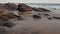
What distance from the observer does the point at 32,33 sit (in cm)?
778

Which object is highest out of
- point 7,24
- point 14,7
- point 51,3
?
point 7,24

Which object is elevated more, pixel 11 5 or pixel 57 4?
pixel 11 5

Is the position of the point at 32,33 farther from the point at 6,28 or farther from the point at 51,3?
the point at 51,3

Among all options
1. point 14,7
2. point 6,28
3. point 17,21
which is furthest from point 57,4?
point 6,28

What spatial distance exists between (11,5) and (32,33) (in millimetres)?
10598

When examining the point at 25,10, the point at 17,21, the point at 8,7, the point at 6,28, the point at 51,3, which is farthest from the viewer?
the point at 51,3

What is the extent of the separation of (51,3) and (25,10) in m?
15.6

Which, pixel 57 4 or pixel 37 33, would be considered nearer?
pixel 37 33

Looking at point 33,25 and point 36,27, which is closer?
point 36,27

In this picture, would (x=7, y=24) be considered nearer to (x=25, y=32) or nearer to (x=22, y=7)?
(x=25, y=32)

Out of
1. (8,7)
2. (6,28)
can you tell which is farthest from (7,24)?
(8,7)

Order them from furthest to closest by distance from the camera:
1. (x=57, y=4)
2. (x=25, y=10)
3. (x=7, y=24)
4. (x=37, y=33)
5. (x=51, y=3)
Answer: (x=51, y=3) → (x=57, y=4) → (x=25, y=10) → (x=7, y=24) → (x=37, y=33)

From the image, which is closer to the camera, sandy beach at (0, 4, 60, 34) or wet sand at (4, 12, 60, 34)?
sandy beach at (0, 4, 60, 34)

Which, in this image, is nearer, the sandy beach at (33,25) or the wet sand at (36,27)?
the sandy beach at (33,25)
